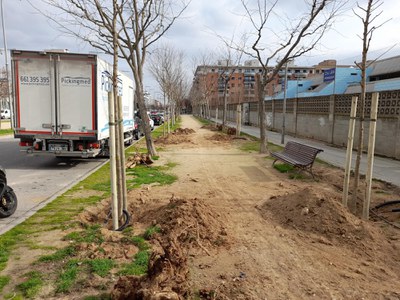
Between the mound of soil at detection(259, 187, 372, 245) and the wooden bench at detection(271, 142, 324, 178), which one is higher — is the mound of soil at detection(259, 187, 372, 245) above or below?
below

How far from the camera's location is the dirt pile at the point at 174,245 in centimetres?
285

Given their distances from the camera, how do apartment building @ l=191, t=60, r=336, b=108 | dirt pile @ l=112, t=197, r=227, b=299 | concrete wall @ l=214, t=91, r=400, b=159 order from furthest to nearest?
apartment building @ l=191, t=60, r=336, b=108
concrete wall @ l=214, t=91, r=400, b=159
dirt pile @ l=112, t=197, r=227, b=299

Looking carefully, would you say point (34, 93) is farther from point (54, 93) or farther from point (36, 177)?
point (36, 177)

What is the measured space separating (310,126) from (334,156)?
7.20 m

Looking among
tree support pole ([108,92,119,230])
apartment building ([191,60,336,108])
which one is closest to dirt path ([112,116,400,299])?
tree support pole ([108,92,119,230])

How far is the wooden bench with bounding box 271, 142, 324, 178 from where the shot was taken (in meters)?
8.84

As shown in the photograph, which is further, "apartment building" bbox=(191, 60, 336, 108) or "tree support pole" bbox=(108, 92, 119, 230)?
"apartment building" bbox=(191, 60, 336, 108)

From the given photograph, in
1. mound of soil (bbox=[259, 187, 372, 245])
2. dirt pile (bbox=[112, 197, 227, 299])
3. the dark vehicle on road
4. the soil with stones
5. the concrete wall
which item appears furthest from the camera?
the concrete wall

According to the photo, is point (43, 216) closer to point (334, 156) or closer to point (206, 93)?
point (334, 156)

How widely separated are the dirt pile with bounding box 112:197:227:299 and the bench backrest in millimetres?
4701

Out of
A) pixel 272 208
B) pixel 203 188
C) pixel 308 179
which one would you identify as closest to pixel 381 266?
pixel 272 208

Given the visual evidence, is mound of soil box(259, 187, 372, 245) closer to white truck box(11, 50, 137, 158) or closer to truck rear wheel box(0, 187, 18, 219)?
truck rear wheel box(0, 187, 18, 219)

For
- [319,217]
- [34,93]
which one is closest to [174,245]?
[319,217]

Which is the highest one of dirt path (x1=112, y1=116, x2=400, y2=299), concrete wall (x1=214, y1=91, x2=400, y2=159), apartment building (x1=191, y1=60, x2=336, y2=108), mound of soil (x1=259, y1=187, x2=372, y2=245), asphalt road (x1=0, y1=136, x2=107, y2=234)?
apartment building (x1=191, y1=60, x2=336, y2=108)
